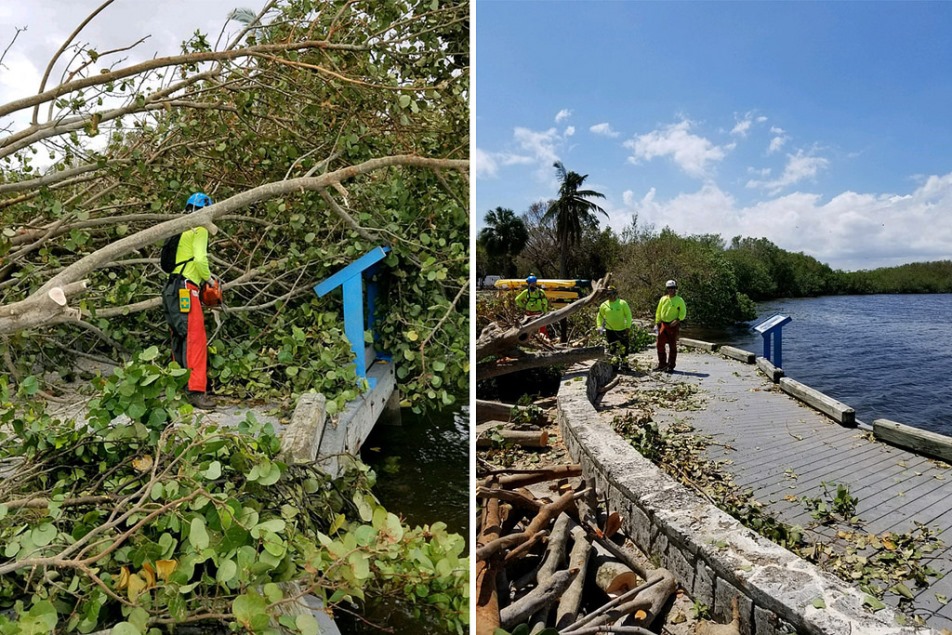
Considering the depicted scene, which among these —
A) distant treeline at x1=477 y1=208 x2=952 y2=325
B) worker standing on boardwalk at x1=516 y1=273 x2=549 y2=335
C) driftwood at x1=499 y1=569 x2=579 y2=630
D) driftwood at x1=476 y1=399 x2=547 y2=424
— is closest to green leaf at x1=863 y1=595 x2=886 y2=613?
driftwood at x1=499 y1=569 x2=579 y2=630

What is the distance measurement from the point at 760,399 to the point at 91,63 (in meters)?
4.33

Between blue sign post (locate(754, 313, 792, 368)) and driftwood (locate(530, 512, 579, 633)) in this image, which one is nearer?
driftwood (locate(530, 512, 579, 633))

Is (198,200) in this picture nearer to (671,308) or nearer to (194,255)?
(194,255)

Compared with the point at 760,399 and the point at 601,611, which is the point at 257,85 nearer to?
the point at 601,611

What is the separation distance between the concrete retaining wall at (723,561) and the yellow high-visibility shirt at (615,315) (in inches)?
106

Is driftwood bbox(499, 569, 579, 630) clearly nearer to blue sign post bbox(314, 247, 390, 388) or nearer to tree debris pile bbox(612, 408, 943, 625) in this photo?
tree debris pile bbox(612, 408, 943, 625)

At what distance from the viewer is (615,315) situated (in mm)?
5012

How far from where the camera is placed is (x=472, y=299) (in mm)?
1353

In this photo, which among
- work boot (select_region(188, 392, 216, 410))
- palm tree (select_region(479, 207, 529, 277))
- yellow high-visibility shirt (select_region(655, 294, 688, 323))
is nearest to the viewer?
palm tree (select_region(479, 207, 529, 277))

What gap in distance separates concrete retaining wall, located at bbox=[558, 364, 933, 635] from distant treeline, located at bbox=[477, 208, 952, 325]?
0.96 metres

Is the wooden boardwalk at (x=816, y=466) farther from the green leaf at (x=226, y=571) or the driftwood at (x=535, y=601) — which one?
the green leaf at (x=226, y=571)

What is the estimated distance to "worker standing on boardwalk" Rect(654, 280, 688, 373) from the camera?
4.83 metres

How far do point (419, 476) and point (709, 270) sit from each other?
81.9 inches

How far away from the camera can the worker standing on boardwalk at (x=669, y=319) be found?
483cm
